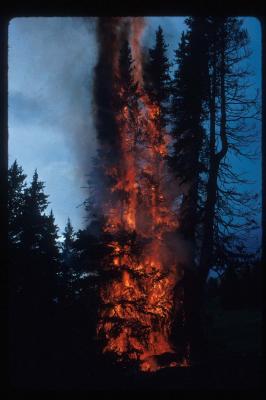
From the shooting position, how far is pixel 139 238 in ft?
35.5

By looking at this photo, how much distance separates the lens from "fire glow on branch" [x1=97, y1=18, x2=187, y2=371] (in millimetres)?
10367

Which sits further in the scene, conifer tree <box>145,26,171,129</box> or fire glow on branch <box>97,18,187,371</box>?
conifer tree <box>145,26,171,129</box>

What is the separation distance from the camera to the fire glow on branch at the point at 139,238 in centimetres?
1037

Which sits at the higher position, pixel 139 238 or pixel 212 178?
pixel 212 178

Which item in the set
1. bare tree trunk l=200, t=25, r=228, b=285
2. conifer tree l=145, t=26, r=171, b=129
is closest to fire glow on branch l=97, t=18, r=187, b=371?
conifer tree l=145, t=26, r=171, b=129

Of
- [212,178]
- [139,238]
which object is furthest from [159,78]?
[139,238]

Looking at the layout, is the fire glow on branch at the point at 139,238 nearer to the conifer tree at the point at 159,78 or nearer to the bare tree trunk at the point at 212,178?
the conifer tree at the point at 159,78

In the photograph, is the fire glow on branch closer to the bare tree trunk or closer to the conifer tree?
the conifer tree

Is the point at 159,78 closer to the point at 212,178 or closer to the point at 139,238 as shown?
the point at 212,178

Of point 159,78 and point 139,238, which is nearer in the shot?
point 139,238

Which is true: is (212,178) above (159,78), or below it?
below

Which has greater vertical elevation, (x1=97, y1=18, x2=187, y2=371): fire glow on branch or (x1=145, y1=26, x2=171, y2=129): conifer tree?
(x1=145, y1=26, x2=171, y2=129): conifer tree

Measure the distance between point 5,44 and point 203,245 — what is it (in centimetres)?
807

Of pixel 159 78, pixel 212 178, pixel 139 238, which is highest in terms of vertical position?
pixel 159 78
